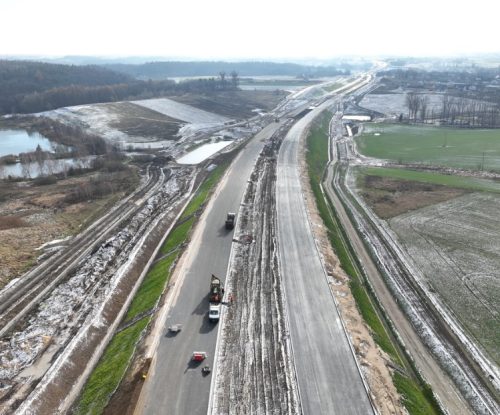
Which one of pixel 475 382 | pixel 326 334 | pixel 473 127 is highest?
pixel 473 127

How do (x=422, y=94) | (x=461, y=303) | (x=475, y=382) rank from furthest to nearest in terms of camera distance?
(x=422, y=94)
(x=461, y=303)
(x=475, y=382)

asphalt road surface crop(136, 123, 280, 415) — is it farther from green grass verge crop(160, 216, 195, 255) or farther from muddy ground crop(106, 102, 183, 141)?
muddy ground crop(106, 102, 183, 141)

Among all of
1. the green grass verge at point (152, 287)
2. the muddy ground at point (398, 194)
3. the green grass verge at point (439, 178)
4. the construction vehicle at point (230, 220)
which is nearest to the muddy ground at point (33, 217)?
the green grass verge at point (152, 287)

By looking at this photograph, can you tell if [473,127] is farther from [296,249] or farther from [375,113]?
[296,249]

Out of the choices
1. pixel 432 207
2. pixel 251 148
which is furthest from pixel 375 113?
pixel 432 207

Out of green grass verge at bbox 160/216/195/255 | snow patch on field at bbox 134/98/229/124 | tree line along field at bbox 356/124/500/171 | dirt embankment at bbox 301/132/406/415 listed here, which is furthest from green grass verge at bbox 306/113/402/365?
snow patch on field at bbox 134/98/229/124
